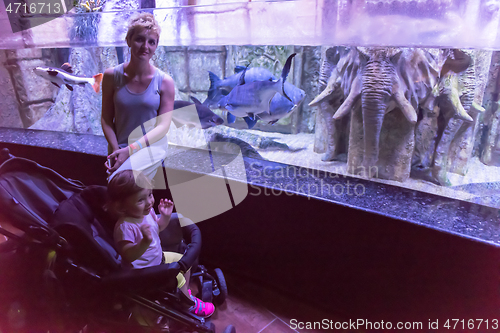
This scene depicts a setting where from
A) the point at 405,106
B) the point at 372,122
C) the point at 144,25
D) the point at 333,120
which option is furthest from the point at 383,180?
the point at 144,25

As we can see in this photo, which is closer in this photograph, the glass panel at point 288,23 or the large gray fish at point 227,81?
the glass panel at point 288,23

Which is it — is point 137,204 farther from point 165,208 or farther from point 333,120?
point 333,120

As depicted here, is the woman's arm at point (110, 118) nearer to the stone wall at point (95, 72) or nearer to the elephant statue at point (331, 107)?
the stone wall at point (95, 72)

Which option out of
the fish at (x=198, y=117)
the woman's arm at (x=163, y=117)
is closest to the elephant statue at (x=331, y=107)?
the fish at (x=198, y=117)

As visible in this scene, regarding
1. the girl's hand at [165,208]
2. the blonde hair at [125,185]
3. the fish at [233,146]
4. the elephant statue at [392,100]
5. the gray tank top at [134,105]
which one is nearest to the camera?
the blonde hair at [125,185]

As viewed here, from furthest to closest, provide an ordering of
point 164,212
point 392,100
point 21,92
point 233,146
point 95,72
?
point 21,92 → point 95,72 → point 233,146 → point 392,100 → point 164,212

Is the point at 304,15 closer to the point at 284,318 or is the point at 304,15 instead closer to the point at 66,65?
the point at 284,318

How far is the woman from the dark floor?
971 millimetres

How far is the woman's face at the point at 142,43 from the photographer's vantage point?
1.14 metres

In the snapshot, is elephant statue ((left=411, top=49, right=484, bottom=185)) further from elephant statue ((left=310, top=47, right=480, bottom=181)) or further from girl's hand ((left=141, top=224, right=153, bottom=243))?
girl's hand ((left=141, top=224, right=153, bottom=243))

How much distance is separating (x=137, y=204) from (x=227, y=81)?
1.30 meters

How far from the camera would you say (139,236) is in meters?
1.03

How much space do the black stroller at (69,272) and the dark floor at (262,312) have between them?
42 centimetres

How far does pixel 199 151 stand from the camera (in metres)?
2.15
